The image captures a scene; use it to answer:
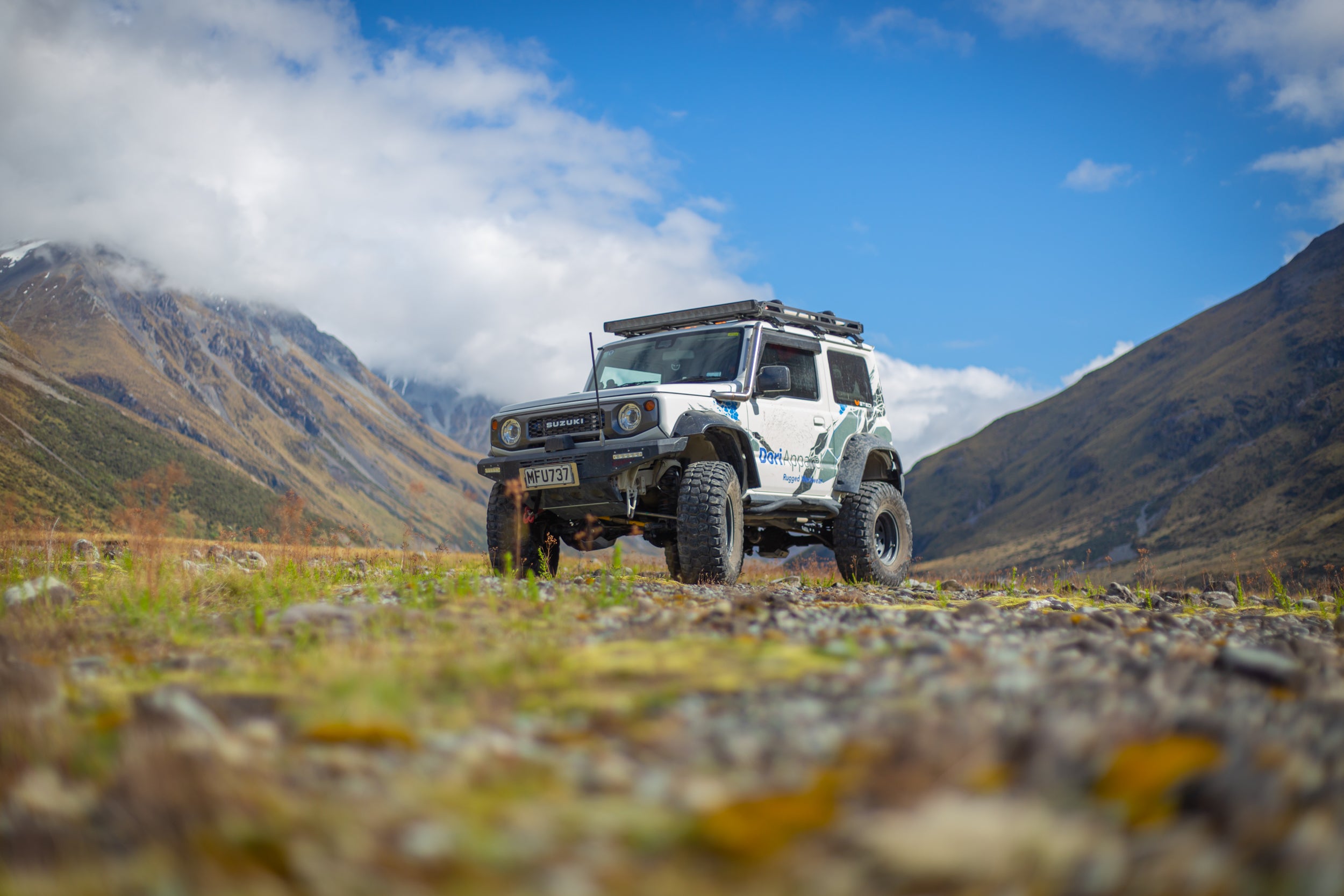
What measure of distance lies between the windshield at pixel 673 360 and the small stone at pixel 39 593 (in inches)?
195

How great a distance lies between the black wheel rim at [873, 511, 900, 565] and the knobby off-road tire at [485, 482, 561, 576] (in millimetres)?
3922

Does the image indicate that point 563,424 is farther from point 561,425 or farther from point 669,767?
point 669,767

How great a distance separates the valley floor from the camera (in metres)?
1.59

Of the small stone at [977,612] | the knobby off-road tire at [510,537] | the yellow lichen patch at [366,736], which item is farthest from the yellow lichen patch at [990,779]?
the knobby off-road tire at [510,537]

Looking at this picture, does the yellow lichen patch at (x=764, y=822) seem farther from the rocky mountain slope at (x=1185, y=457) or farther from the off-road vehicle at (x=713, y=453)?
Result: the rocky mountain slope at (x=1185, y=457)

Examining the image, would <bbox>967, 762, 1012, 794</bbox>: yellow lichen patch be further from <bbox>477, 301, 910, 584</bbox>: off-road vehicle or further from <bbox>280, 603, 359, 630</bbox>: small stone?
<bbox>477, 301, 910, 584</bbox>: off-road vehicle

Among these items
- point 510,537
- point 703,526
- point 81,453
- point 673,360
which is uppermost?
point 81,453

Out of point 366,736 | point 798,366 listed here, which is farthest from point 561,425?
point 366,736

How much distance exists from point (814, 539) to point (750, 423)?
237 centimetres

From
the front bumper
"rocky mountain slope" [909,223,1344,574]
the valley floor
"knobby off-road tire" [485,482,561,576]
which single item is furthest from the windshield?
"rocky mountain slope" [909,223,1344,574]

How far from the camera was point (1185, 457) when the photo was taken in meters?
119

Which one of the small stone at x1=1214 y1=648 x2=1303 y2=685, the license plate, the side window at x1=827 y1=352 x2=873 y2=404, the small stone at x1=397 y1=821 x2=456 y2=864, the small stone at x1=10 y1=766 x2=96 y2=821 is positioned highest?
the side window at x1=827 y1=352 x2=873 y2=404

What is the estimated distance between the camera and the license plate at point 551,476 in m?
7.79

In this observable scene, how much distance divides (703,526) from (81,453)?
520 ft
